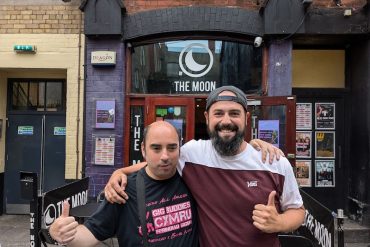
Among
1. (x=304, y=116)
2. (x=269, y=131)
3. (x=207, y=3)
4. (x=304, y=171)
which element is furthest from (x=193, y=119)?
(x=304, y=171)

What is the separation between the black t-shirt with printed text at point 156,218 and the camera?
82.8 inches

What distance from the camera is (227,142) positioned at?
7.16 feet

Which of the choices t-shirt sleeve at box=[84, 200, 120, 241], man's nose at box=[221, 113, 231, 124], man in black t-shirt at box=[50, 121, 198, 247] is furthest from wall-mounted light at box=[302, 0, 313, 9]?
t-shirt sleeve at box=[84, 200, 120, 241]

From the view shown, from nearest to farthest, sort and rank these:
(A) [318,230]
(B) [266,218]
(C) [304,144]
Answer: (B) [266,218] → (A) [318,230] → (C) [304,144]

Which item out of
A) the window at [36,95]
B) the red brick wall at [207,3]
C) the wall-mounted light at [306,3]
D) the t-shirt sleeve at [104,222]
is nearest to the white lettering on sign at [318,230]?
the t-shirt sleeve at [104,222]

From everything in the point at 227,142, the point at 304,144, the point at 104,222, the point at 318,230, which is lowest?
the point at 318,230

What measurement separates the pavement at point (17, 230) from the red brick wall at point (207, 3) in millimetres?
3655

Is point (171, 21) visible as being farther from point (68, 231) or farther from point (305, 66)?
point (68, 231)

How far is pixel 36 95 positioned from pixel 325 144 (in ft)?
18.0

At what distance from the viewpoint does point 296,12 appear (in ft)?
21.5

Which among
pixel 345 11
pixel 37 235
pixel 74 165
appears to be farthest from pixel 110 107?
pixel 345 11

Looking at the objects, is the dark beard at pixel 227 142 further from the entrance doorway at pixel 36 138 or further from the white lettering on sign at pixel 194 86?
the entrance doorway at pixel 36 138

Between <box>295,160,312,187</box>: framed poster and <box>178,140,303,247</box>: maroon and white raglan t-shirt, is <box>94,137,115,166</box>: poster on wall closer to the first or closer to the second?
<box>295,160,312,187</box>: framed poster

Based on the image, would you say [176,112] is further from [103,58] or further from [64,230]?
[64,230]
